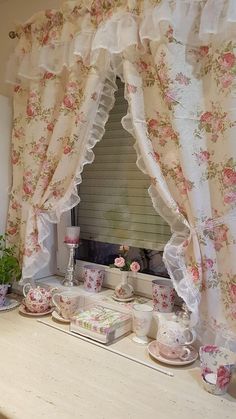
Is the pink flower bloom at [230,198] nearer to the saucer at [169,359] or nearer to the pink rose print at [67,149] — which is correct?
the saucer at [169,359]

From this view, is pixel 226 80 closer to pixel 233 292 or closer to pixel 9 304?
pixel 233 292

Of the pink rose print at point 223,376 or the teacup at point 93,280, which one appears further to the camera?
the teacup at point 93,280

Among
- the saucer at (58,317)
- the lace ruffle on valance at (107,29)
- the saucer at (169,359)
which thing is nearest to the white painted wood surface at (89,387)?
the saucer at (169,359)

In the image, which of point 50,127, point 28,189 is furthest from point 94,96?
point 28,189

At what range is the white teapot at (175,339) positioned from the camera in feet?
3.38

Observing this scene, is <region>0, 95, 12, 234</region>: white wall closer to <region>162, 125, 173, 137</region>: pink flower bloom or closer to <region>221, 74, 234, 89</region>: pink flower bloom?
<region>162, 125, 173, 137</region>: pink flower bloom

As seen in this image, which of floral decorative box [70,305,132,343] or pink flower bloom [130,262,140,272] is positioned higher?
pink flower bloom [130,262,140,272]

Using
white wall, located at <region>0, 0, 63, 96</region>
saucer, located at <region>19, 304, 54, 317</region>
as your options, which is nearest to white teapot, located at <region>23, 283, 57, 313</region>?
saucer, located at <region>19, 304, 54, 317</region>

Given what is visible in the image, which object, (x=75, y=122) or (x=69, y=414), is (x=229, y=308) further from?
(x=75, y=122)

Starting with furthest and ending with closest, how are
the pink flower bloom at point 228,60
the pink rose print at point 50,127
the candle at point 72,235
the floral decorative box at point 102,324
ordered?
the candle at point 72,235 → the pink rose print at point 50,127 → the floral decorative box at point 102,324 → the pink flower bloom at point 228,60

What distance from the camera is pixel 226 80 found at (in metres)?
0.93

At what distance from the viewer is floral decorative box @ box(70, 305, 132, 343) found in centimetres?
115

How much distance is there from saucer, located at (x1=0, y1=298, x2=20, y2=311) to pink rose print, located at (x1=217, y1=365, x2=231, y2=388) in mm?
909

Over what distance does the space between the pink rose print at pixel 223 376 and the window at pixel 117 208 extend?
0.49 meters
